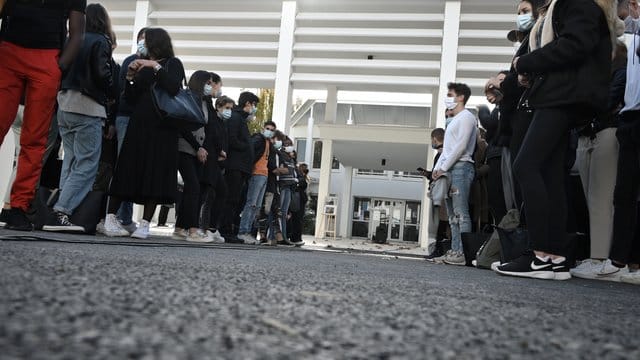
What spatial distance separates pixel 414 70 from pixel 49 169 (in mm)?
13504

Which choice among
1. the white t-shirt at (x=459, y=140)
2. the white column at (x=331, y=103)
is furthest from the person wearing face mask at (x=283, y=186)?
the white column at (x=331, y=103)

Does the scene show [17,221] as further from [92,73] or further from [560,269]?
[560,269]

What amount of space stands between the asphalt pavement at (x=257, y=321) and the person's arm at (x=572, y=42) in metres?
1.73

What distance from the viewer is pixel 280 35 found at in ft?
55.1

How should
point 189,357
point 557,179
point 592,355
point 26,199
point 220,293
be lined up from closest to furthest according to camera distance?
point 189,357
point 592,355
point 220,293
point 557,179
point 26,199

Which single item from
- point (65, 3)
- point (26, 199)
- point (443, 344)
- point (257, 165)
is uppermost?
point (65, 3)

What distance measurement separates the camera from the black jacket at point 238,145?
6246 mm

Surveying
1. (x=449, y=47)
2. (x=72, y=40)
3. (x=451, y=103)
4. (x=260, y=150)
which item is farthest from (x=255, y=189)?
(x=449, y=47)

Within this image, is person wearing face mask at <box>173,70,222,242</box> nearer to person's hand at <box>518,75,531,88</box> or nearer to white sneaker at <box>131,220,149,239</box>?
white sneaker at <box>131,220,149,239</box>

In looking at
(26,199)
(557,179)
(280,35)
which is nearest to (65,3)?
(26,199)

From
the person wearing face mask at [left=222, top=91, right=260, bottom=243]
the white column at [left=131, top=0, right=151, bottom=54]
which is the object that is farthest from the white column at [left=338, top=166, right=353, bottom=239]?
the person wearing face mask at [left=222, top=91, right=260, bottom=243]

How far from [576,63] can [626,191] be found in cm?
100

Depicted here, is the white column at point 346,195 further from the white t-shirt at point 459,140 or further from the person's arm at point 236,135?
the white t-shirt at point 459,140

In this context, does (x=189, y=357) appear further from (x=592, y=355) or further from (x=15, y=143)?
(x=15, y=143)
